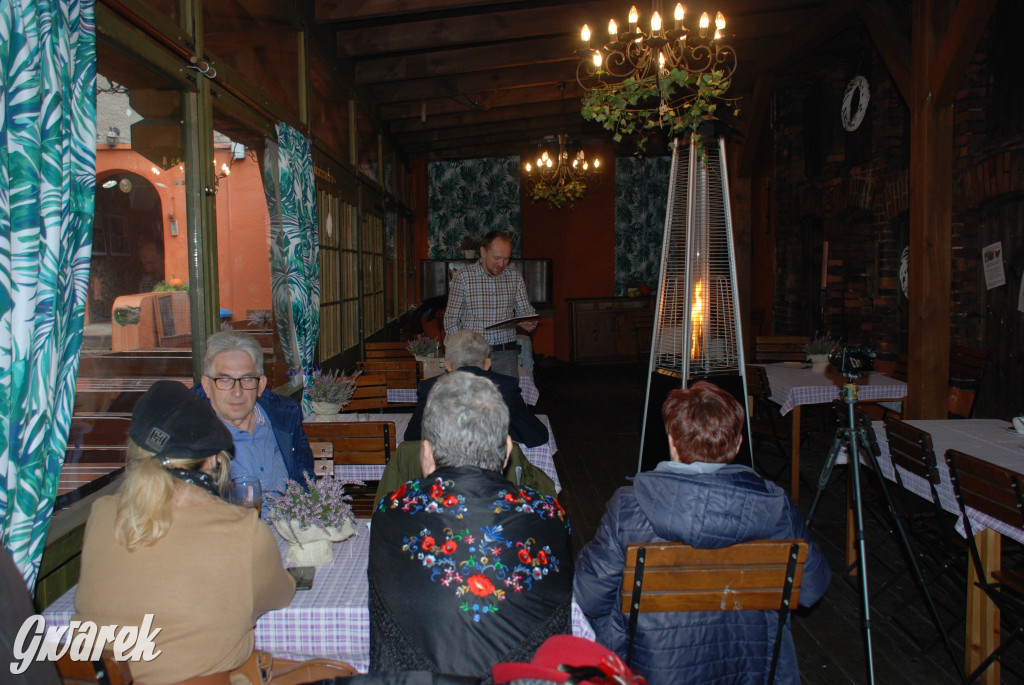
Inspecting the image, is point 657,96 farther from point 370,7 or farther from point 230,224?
point 230,224

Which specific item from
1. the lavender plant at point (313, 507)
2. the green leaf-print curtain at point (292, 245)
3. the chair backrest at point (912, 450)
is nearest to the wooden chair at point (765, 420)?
the chair backrest at point (912, 450)

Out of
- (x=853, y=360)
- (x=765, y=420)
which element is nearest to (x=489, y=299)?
(x=765, y=420)

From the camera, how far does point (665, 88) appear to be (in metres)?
3.98

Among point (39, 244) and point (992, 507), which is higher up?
point (39, 244)

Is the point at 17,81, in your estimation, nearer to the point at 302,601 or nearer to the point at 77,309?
the point at 77,309

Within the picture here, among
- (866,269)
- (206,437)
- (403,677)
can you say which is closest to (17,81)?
(206,437)

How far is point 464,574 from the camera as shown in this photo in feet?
5.04

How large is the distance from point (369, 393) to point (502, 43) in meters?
3.89

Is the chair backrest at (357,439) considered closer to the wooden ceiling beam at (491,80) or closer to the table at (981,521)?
the table at (981,521)

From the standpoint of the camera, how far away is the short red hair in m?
2.01

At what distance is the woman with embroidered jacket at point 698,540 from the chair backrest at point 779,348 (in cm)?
523

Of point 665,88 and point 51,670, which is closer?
point 51,670

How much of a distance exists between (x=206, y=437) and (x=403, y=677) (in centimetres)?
85

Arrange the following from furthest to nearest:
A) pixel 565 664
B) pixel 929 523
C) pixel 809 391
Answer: pixel 809 391 → pixel 929 523 → pixel 565 664
